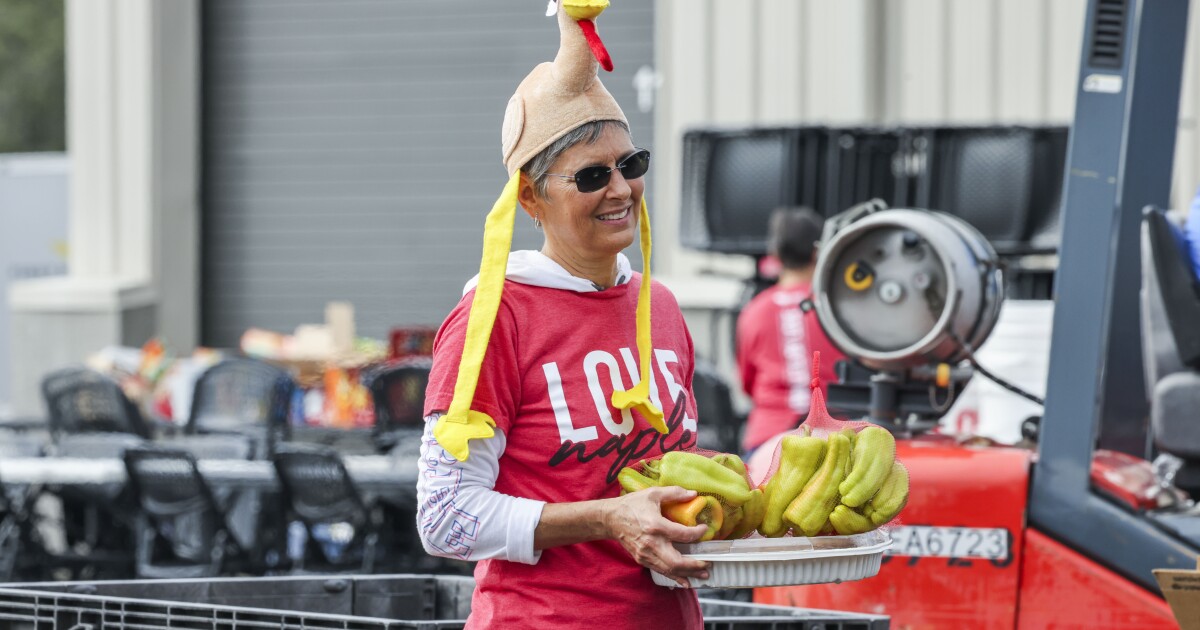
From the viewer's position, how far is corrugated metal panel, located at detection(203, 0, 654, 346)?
13.6 m

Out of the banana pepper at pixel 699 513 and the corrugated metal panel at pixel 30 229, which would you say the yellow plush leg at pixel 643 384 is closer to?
the banana pepper at pixel 699 513

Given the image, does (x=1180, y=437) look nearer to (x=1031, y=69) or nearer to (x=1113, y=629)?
(x=1113, y=629)

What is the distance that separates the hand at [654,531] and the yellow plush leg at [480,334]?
0.25 m

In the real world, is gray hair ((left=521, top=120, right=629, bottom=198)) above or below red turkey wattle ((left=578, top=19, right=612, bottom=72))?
below

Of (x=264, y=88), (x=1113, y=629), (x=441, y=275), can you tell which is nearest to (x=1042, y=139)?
(x=1113, y=629)

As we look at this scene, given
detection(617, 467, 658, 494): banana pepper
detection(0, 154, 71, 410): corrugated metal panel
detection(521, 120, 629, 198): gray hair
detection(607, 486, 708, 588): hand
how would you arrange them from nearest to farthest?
1. detection(607, 486, 708, 588): hand
2. detection(617, 467, 658, 494): banana pepper
3. detection(521, 120, 629, 198): gray hair
4. detection(0, 154, 71, 410): corrugated metal panel

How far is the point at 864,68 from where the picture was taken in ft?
37.4

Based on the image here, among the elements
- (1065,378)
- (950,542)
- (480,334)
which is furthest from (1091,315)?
(480,334)

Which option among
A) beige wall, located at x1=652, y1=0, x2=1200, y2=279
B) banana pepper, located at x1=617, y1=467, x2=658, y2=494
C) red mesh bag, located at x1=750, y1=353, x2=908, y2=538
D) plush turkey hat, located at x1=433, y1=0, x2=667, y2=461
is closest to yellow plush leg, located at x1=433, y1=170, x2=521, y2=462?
plush turkey hat, located at x1=433, y1=0, x2=667, y2=461

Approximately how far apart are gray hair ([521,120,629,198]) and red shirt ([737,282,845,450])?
4134 mm

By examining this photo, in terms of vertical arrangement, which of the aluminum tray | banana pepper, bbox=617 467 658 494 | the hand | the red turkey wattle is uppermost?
the red turkey wattle

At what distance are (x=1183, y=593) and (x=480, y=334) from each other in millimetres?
1476

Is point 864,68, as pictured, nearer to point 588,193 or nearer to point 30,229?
point 30,229

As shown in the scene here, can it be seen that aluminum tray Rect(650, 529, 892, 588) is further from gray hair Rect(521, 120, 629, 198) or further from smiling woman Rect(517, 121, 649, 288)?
gray hair Rect(521, 120, 629, 198)
